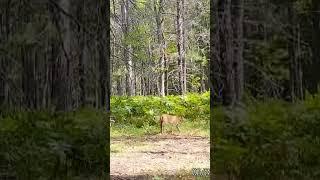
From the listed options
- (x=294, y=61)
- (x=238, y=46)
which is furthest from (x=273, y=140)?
(x=238, y=46)

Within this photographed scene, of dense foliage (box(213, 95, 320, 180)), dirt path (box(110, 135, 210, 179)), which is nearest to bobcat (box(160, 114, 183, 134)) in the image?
dirt path (box(110, 135, 210, 179))

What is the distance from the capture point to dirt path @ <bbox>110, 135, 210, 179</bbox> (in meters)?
9.27

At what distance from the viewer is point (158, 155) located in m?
11.4

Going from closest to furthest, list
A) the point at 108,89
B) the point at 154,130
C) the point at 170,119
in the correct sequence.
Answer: the point at 108,89
the point at 154,130
the point at 170,119

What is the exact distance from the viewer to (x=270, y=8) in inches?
143

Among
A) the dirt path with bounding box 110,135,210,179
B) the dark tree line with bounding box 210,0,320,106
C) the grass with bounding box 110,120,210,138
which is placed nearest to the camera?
the dark tree line with bounding box 210,0,320,106

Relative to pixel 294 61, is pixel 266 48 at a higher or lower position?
higher

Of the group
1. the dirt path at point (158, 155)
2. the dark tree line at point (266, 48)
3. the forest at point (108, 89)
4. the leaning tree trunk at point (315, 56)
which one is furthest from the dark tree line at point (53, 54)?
the dirt path at point (158, 155)

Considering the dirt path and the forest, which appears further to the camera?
the dirt path

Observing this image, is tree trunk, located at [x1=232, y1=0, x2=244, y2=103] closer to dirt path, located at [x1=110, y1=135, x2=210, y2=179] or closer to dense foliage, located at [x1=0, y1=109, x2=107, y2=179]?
dense foliage, located at [x1=0, y1=109, x2=107, y2=179]

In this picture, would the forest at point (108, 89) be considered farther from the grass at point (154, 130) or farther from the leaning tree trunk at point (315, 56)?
the grass at point (154, 130)

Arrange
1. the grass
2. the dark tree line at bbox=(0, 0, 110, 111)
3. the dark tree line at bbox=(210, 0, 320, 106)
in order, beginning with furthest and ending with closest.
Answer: the grass
the dark tree line at bbox=(210, 0, 320, 106)
the dark tree line at bbox=(0, 0, 110, 111)

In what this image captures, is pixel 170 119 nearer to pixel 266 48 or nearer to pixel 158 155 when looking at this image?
pixel 158 155

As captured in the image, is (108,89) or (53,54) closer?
(53,54)
